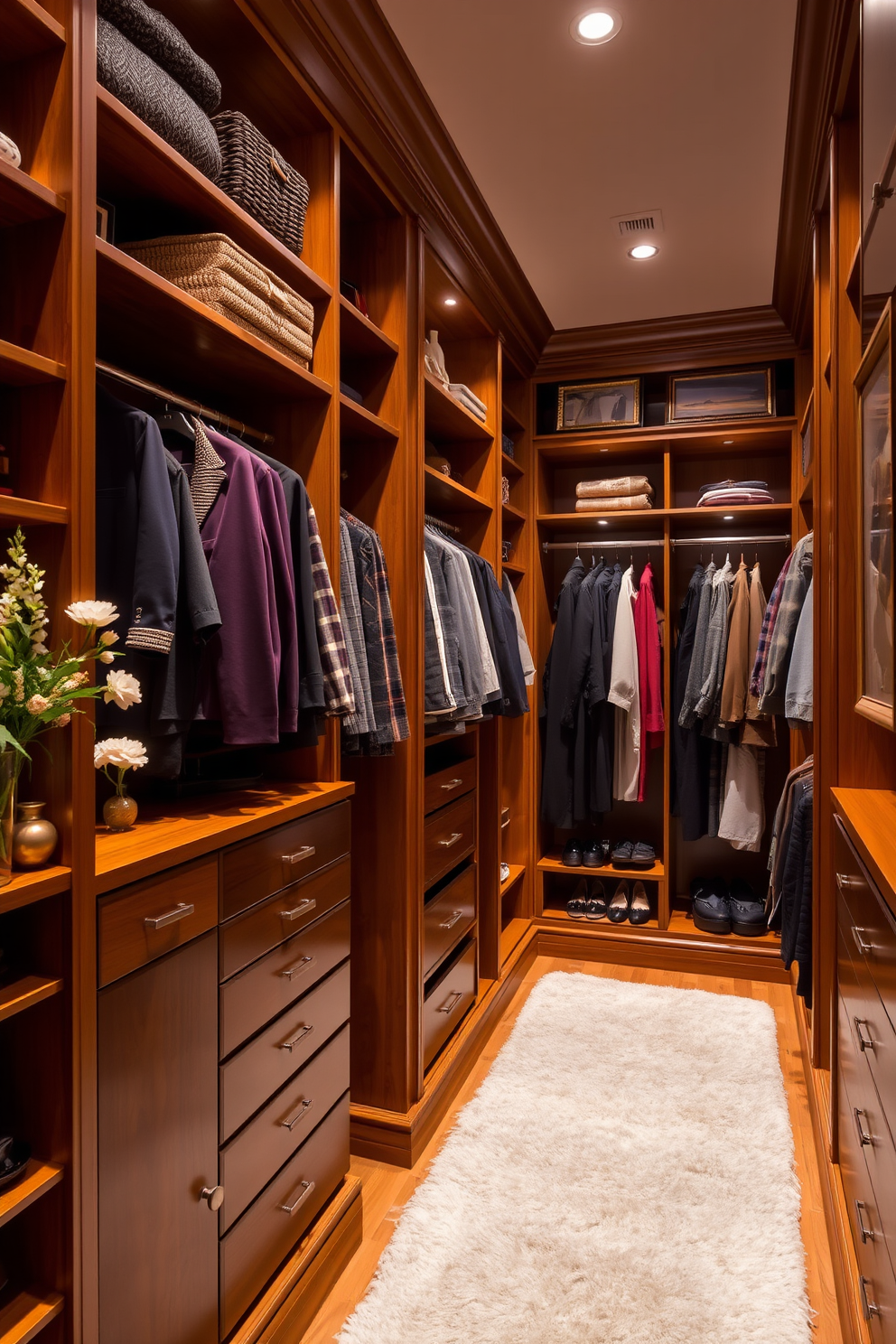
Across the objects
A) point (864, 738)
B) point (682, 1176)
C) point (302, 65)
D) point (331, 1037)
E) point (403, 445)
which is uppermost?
point (302, 65)

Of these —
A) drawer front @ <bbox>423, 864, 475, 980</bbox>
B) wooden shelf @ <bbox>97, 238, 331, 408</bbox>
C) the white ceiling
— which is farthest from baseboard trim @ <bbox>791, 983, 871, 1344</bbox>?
the white ceiling

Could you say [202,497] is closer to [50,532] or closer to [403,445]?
[50,532]

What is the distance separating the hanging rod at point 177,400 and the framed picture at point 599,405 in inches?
83.5

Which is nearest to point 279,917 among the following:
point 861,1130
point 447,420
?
point 861,1130

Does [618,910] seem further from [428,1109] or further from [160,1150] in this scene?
[160,1150]

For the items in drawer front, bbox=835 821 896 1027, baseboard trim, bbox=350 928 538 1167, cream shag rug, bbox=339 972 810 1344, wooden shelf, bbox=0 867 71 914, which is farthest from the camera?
baseboard trim, bbox=350 928 538 1167

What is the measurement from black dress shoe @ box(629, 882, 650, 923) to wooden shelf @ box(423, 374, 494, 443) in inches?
82.3

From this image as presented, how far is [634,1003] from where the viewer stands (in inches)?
124

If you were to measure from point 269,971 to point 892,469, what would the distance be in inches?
52.5

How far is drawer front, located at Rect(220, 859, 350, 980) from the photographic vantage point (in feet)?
4.57

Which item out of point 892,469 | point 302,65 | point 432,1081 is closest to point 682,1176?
point 432,1081

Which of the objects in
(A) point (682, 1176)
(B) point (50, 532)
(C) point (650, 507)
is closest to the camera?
(B) point (50, 532)

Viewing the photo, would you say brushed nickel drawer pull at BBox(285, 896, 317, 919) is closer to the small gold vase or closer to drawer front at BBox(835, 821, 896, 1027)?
the small gold vase

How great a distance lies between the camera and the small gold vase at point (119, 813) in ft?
4.36
